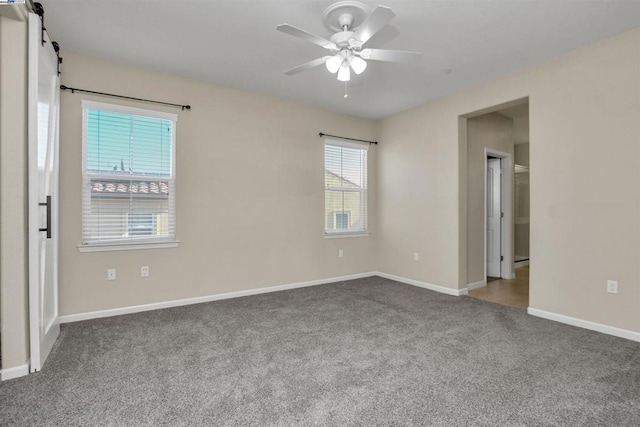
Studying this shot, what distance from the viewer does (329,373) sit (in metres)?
2.29

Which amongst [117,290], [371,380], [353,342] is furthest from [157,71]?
[371,380]

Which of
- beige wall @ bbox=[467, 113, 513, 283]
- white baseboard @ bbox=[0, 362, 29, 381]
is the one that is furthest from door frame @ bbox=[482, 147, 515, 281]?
white baseboard @ bbox=[0, 362, 29, 381]

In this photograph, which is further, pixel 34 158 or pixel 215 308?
pixel 215 308

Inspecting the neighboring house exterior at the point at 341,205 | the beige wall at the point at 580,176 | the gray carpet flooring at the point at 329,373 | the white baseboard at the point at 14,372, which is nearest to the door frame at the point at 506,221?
the beige wall at the point at 580,176

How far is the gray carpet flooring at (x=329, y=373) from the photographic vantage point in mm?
1830

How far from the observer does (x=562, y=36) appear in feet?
9.60

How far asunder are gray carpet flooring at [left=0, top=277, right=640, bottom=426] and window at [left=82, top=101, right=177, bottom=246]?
0.94 m

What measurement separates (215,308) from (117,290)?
3.41 ft

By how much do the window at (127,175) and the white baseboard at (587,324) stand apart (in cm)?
417

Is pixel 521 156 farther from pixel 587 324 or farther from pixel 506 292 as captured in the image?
pixel 587 324

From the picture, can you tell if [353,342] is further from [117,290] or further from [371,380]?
[117,290]

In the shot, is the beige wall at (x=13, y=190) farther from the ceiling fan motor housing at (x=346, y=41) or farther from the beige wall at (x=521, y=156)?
the beige wall at (x=521, y=156)

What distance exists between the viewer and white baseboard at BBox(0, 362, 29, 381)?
2184 millimetres

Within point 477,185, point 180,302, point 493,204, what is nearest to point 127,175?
point 180,302
